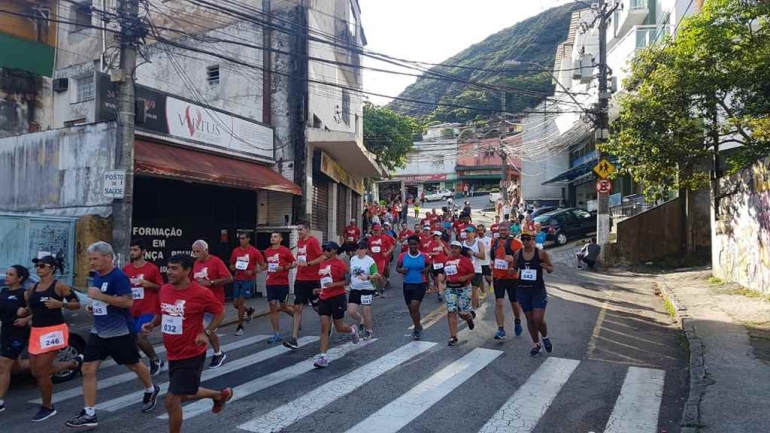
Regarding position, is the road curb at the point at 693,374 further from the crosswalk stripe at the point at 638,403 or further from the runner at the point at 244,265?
the runner at the point at 244,265

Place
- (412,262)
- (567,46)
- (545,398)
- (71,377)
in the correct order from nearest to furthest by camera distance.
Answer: (545,398)
(71,377)
(412,262)
(567,46)

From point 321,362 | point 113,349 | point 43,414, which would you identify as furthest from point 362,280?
point 43,414

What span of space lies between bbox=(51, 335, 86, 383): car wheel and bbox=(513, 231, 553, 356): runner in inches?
240

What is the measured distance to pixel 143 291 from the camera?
7.30 meters

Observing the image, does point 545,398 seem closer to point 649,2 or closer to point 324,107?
point 324,107

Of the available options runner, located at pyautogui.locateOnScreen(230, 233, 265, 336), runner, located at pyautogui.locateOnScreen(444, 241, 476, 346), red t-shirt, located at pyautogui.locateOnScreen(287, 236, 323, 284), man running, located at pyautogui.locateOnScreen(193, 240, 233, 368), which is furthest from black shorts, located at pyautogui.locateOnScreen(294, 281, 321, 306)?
runner, located at pyautogui.locateOnScreen(444, 241, 476, 346)

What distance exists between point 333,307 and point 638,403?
408 cm

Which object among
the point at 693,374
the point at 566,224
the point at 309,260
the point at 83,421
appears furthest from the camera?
the point at 566,224

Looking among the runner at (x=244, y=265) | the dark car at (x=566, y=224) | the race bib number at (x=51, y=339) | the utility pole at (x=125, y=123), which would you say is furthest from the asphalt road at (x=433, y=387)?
the dark car at (x=566, y=224)

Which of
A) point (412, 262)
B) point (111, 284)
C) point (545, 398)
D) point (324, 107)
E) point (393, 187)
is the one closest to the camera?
point (111, 284)

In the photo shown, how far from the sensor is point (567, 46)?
165 ft

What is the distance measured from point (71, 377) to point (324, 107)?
15.2m

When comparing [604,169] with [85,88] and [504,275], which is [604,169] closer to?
[504,275]

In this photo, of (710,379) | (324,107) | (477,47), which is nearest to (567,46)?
(324,107)
